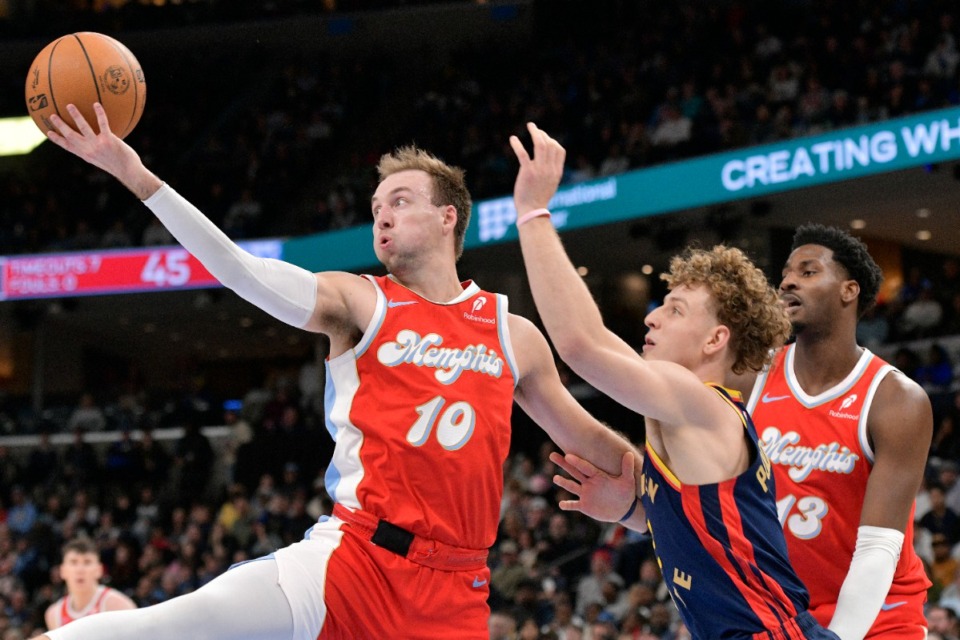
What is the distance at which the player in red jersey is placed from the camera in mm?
3971

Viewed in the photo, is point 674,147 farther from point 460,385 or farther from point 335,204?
point 460,385

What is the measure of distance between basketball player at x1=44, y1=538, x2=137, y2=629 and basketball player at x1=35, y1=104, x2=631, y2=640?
194 inches

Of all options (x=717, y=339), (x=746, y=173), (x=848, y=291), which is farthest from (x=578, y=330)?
(x=746, y=173)

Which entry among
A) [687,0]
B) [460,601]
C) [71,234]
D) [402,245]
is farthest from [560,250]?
[71,234]

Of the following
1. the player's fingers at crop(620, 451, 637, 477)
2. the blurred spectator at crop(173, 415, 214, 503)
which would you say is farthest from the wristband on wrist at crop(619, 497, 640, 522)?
the blurred spectator at crop(173, 415, 214, 503)

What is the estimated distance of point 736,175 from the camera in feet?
48.0

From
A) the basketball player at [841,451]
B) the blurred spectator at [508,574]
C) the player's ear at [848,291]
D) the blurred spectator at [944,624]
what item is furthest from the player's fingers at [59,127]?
the blurred spectator at [508,574]

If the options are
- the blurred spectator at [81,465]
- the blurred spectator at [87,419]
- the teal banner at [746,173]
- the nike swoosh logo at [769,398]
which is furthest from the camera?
the blurred spectator at [87,419]

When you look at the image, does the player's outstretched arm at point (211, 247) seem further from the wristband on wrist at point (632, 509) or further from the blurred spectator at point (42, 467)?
the blurred spectator at point (42, 467)

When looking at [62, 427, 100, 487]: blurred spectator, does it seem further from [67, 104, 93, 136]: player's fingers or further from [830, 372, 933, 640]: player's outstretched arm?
[830, 372, 933, 640]: player's outstretched arm

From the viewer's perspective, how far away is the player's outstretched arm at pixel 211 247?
12.4 feet

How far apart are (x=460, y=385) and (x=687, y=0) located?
18387mm

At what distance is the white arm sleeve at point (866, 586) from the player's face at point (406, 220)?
6.20 feet

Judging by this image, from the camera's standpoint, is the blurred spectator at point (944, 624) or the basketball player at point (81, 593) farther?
the blurred spectator at point (944, 624)
